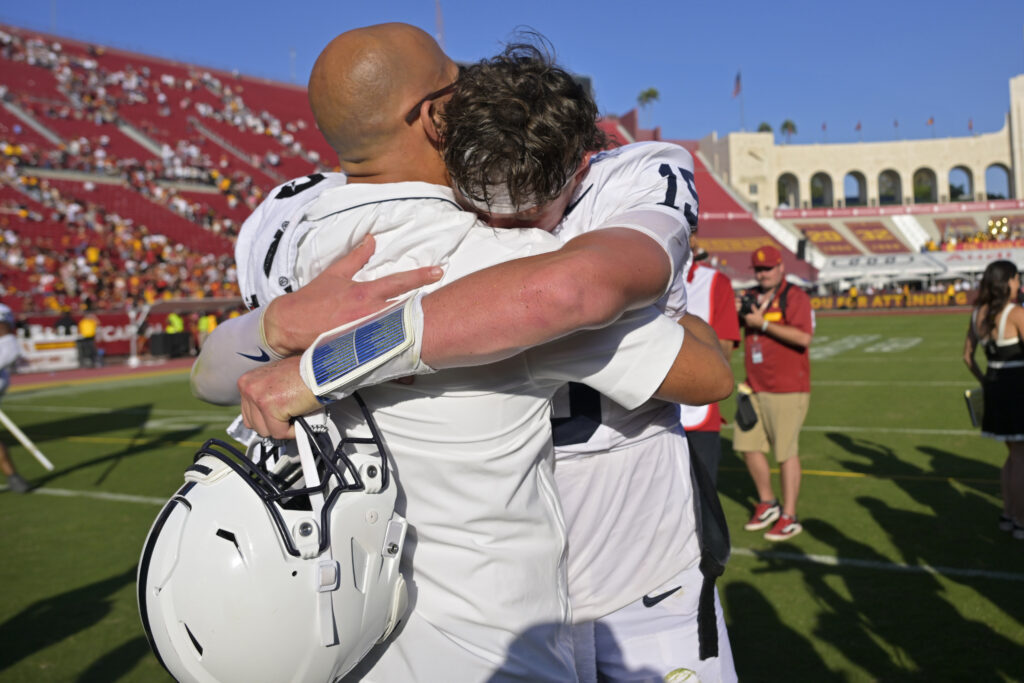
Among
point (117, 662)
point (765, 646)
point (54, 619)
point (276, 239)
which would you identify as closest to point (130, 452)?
point (54, 619)

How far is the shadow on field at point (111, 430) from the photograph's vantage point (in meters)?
8.88

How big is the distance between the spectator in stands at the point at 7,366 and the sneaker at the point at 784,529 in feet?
23.0

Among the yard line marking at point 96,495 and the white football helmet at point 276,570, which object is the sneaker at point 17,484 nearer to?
the yard line marking at point 96,495

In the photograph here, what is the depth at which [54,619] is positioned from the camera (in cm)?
467

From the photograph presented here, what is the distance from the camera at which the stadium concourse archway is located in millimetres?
67062

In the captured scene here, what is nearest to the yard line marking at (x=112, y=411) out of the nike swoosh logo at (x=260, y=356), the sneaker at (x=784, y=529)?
the sneaker at (x=784, y=529)

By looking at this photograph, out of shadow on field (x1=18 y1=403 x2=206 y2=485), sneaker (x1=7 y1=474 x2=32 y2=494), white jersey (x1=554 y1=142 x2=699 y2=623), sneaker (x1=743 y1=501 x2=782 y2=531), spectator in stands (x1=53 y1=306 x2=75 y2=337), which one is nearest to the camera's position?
white jersey (x1=554 y1=142 x2=699 y2=623)

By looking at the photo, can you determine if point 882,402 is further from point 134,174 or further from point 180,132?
point 180,132

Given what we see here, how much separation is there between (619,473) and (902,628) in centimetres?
313

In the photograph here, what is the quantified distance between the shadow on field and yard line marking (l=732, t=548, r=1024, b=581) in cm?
659

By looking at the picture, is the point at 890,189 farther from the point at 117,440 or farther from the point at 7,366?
the point at 7,366

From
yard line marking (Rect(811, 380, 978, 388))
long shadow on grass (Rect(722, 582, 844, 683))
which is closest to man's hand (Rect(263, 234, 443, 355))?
long shadow on grass (Rect(722, 582, 844, 683))

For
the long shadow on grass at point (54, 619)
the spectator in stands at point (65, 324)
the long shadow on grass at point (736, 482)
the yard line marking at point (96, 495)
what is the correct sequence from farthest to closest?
the spectator in stands at point (65, 324) → the yard line marking at point (96, 495) → the long shadow on grass at point (736, 482) → the long shadow on grass at point (54, 619)

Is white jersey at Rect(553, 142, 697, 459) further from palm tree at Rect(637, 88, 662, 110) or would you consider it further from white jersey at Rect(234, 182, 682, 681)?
palm tree at Rect(637, 88, 662, 110)
